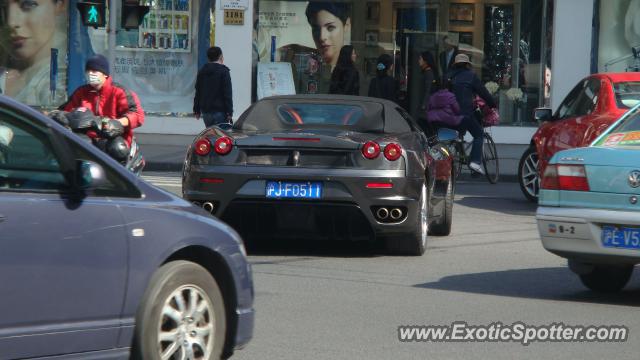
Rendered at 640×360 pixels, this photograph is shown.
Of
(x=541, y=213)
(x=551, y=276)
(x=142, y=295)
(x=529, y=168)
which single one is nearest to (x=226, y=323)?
(x=142, y=295)

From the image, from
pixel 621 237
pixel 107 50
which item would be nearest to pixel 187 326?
pixel 621 237

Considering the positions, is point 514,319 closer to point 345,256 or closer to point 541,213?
point 541,213

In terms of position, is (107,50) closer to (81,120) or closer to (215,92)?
(215,92)

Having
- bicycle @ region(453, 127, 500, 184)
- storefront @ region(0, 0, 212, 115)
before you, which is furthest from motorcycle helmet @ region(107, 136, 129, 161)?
storefront @ region(0, 0, 212, 115)

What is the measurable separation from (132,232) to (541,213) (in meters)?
4.06

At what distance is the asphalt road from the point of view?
289 inches

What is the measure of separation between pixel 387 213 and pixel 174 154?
42.5 feet

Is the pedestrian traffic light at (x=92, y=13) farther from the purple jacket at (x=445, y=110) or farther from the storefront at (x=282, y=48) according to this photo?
the purple jacket at (x=445, y=110)

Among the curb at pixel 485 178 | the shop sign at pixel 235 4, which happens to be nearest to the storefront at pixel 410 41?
the shop sign at pixel 235 4

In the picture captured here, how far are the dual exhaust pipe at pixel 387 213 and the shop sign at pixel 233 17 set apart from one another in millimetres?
15673

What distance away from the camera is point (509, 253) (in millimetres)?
11953

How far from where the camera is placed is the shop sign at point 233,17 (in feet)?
85.0

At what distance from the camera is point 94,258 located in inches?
219

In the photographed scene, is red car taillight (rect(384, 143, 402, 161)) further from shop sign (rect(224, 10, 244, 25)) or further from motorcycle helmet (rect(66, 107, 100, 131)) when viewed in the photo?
shop sign (rect(224, 10, 244, 25))
